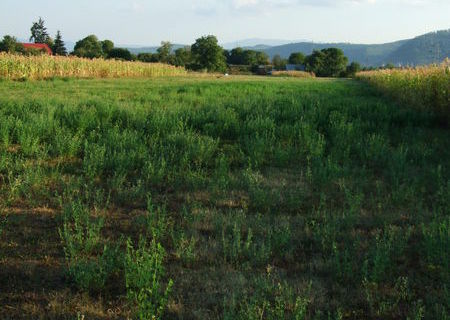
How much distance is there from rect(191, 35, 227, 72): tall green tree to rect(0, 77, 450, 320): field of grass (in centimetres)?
6911

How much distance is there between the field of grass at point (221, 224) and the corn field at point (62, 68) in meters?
15.0

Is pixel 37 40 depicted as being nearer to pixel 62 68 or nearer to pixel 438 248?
pixel 62 68

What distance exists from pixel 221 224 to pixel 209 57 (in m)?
74.0

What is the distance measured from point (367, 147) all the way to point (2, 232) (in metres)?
6.00

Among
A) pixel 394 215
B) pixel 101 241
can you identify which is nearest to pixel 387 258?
pixel 394 215

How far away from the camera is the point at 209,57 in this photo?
76.1 metres

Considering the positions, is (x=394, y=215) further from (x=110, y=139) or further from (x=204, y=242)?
(x=110, y=139)

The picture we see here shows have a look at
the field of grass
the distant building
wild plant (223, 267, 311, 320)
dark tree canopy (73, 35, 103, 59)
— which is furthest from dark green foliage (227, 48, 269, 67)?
wild plant (223, 267, 311, 320)

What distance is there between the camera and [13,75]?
22203 millimetres

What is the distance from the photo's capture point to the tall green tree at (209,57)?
7612 cm

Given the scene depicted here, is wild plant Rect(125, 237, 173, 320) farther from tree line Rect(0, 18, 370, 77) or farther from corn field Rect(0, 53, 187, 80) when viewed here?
tree line Rect(0, 18, 370, 77)

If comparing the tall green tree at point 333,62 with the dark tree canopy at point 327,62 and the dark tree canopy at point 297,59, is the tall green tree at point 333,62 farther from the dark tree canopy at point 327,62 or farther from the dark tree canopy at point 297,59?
the dark tree canopy at point 297,59

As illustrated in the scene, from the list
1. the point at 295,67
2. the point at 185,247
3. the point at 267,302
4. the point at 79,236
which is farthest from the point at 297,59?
the point at 267,302

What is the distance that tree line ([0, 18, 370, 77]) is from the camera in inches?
3004
